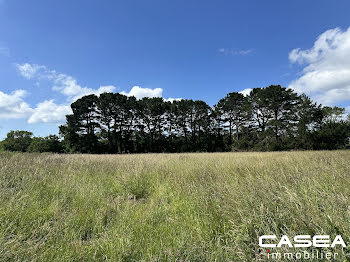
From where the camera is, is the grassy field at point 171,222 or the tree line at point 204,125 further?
the tree line at point 204,125

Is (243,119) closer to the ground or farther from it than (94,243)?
farther from it

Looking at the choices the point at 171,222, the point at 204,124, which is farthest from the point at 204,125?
the point at 171,222

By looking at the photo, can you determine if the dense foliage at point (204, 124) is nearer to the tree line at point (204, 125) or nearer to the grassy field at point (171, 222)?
the tree line at point (204, 125)

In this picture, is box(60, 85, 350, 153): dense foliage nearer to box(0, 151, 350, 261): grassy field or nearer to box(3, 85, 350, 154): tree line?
box(3, 85, 350, 154): tree line

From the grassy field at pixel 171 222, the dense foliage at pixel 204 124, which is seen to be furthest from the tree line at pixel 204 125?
the grassy field at pixel 171 222

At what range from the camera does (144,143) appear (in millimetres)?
32250

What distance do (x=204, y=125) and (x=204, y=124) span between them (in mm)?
228

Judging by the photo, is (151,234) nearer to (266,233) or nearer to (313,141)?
(266,233)

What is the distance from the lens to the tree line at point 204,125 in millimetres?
25938

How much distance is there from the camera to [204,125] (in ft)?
111

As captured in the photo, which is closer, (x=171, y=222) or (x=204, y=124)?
(x=171, y=222)

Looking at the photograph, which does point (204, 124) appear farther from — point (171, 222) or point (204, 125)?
point (171, 222)

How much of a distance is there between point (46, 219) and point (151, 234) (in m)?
1.68

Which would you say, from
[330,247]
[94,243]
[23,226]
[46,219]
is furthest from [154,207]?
[330,247]
